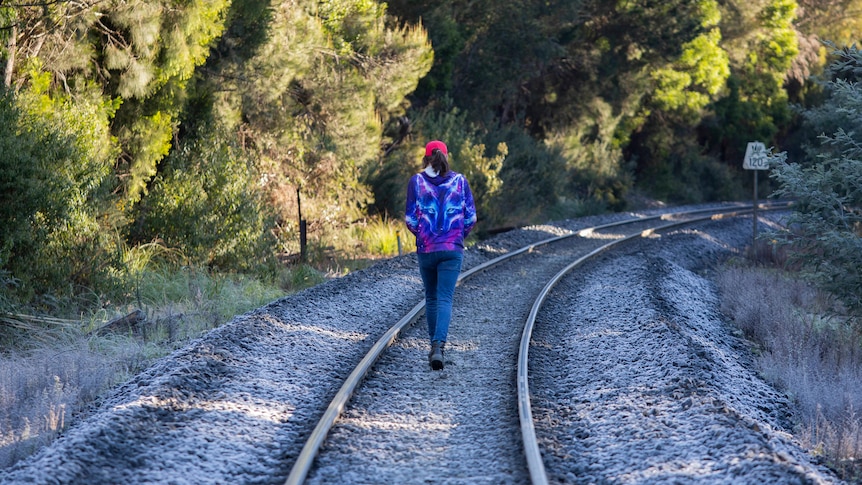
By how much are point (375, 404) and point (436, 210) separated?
2.00 meters

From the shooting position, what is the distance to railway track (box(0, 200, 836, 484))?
18.8 feet

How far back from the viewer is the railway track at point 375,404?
572 cm

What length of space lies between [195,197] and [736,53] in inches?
1350

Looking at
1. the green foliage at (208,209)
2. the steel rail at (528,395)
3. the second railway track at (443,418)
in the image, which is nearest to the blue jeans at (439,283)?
the second railway track at (443,418)

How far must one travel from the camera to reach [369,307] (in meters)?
12.2

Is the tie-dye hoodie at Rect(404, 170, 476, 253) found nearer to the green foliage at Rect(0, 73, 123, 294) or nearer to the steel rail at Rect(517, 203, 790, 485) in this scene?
the steel rail at Rect(517, 203, 790, 485)

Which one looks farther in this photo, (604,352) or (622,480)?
(604,352)

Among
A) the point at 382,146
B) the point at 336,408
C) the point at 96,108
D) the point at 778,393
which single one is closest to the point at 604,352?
the point at 778,393

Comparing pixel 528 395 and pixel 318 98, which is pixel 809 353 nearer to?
pixel 528 395

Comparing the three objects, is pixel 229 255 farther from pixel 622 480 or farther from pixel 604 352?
pixel 622 480

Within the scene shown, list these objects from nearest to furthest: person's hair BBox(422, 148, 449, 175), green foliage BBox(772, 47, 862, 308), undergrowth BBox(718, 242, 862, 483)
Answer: undergrowth BBox(718, 242, 862, 483) → person's hair BBox(422, 148, 449, 175) → green foliage BBox(772, 47, 862, 308)

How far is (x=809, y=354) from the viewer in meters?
10.6

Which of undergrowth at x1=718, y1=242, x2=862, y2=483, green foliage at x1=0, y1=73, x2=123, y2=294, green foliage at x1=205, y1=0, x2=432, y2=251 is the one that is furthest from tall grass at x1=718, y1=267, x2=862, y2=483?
green foliage at x1=0, y1=73, x2=123, y2=294

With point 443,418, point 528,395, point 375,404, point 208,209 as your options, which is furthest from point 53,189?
point 528,395
